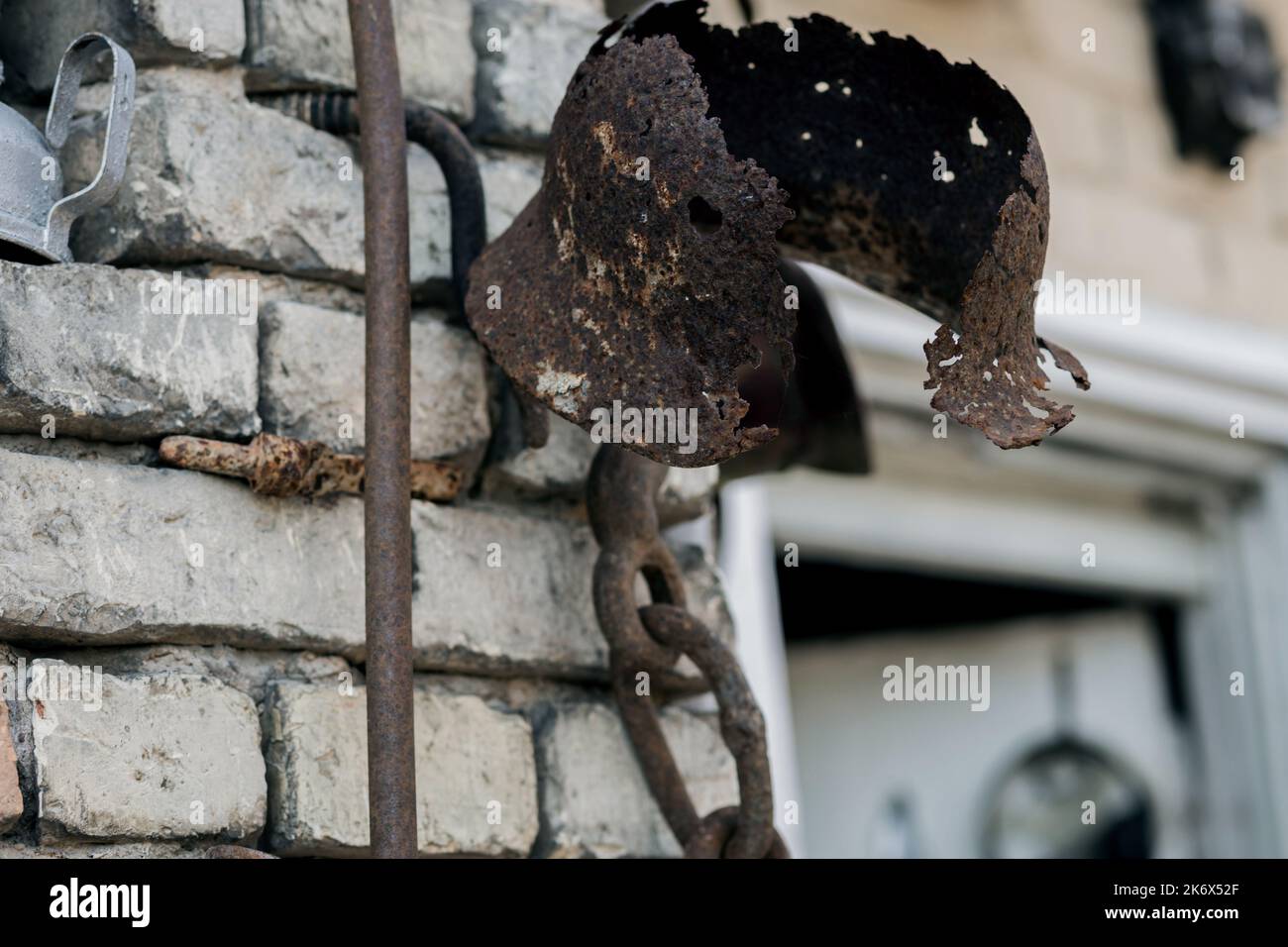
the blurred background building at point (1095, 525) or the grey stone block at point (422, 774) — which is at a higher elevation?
the blurred background building at point (1095, 525)

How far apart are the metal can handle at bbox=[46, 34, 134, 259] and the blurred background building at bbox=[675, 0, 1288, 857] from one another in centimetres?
156

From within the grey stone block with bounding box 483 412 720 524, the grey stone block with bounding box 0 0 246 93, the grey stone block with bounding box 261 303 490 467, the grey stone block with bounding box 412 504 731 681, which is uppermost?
the grey stone block with bounding box 0 0 246 93

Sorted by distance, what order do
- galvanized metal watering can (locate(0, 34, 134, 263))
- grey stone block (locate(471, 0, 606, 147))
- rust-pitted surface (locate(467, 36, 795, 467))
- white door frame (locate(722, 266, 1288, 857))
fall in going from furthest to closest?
white door frame (locate(722, 266, 1288, 857)) → grey stone block (locate(471, 0, 606, 147)) → galvanized metal watering can (locate(0, 34, 134, 263)) → rust-pitted surface (locate(467, 36, 795, 467))

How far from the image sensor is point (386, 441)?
4.81 ft

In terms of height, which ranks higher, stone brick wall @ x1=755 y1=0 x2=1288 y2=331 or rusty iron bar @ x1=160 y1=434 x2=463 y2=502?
stone brick wall @ x1=755 y1=0 x2=1288 y2=331

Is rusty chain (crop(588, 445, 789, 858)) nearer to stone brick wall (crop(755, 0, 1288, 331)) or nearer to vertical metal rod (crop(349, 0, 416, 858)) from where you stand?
vertical metal rod (crop(349, 0, 416, 858))

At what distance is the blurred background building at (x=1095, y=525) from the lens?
3.26 meters

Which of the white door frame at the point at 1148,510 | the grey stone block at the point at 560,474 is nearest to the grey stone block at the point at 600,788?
the grey stone block at the point at 560,474

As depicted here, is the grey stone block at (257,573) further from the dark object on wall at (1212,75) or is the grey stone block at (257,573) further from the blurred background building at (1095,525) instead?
the dark object on wall at (1212,75)

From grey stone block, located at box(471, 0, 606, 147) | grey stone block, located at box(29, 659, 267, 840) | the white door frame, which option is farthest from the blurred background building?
grey stone block, located at box(29, 659, 267, 840)

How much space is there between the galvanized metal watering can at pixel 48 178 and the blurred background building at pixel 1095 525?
5.15 feet

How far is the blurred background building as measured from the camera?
3260 millimetres

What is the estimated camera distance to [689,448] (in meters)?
1.38
